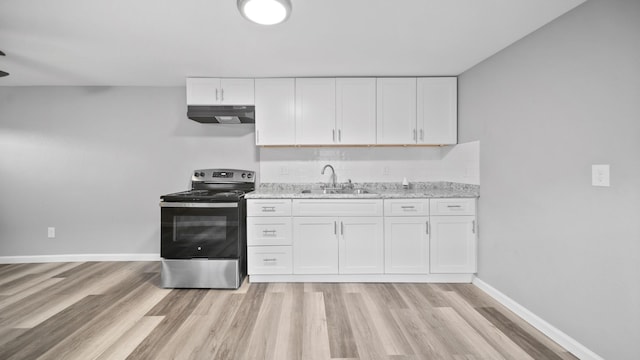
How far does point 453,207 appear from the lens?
2777mm

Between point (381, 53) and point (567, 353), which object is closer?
point (567, 353)

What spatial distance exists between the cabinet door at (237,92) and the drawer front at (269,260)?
Result: 1562mm

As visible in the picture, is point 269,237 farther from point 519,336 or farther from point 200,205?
point 519,336

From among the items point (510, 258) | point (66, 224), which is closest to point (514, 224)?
point (510, 258)

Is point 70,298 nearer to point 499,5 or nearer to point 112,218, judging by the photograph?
point 112,218

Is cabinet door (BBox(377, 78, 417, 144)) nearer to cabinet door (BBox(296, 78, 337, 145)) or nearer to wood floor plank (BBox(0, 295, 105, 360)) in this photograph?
cabinet door (BBox(296, 78, 337, 145))

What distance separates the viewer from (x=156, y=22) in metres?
1.96

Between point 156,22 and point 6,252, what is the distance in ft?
12.1

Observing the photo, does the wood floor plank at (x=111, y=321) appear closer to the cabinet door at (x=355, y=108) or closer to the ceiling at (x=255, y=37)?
the ceiling at (x=255, y=37)

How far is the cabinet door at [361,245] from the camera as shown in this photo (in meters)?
2.79

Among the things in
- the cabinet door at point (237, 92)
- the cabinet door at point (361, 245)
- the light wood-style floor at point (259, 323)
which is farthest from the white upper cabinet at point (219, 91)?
the light wood-style floor at point (259, 323)

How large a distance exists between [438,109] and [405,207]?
3.85 feet

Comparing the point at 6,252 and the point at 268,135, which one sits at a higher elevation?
the point at 268,135

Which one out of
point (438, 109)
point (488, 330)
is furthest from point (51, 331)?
point (438, 109)
